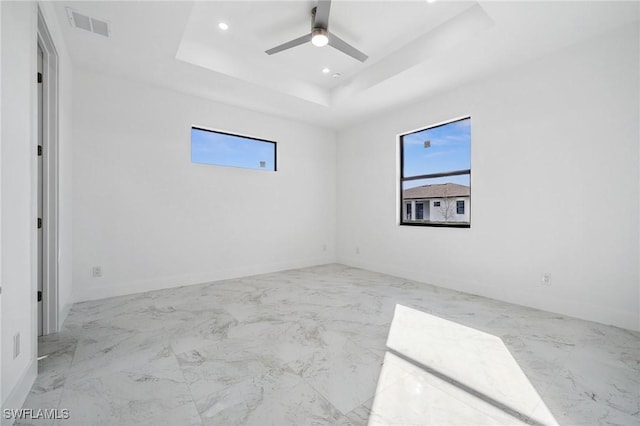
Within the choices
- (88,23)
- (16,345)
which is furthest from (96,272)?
(88,23)

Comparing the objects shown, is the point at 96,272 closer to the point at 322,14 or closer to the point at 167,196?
the point at 167,196

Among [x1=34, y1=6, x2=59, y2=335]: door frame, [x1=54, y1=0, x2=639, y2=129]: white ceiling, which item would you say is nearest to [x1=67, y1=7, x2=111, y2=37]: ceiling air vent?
[x1=54, y1=0, x2=639, y2=129]: white ceiling

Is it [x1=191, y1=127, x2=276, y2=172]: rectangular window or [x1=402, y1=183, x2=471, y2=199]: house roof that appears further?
[x1=191, y1=127, x2=276, y2=172]: rectangular window

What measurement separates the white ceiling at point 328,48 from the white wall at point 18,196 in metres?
1.06

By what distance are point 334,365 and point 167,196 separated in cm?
324

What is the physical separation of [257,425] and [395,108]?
4518 mm

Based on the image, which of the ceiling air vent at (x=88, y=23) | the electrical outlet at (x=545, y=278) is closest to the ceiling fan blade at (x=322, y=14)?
the ceiling air vent at (x=88, y=23)

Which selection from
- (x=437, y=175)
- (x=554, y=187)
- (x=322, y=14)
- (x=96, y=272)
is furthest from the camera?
(x=437, y=175)

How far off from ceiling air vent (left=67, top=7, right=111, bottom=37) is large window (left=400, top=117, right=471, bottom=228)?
4046 millimetres

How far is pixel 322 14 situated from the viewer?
2.57 m

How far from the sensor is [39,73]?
243 centimetres

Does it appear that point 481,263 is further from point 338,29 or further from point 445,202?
point 338,29

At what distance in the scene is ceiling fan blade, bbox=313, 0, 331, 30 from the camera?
2.43 metres

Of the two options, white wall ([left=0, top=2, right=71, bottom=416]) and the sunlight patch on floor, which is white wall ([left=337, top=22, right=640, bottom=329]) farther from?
white wall ([left=0, top=2, right=71, bottom=416])
